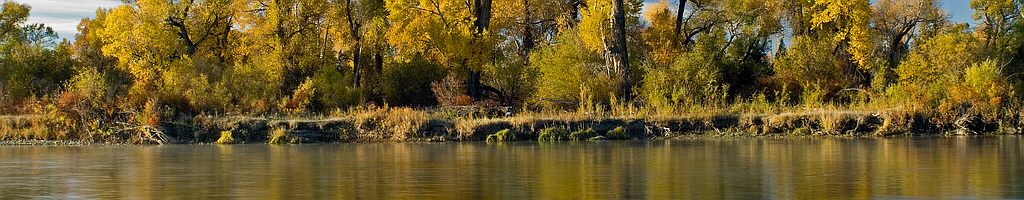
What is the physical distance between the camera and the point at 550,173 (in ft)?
42.4

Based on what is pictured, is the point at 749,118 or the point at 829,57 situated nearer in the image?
the point at 749,118

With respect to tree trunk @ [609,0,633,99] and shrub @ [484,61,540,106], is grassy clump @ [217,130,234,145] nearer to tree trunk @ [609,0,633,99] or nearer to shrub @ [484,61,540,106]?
shrub @ [484,61,540,106]

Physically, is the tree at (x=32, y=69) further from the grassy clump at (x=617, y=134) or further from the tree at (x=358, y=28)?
the grassy clump at (x=617, y=134)

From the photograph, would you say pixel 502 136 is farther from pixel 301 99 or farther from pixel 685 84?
pixel 301 99

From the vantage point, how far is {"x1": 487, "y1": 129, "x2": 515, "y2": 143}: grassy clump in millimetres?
24203

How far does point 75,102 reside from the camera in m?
26.9

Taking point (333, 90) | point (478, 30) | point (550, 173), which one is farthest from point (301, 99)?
point (550, 173)

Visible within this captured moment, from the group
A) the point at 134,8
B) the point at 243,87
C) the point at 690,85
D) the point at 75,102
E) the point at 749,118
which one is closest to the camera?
the point at 749,118

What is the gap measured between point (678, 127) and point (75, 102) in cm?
1627

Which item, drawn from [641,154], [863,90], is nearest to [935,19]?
[863,90]

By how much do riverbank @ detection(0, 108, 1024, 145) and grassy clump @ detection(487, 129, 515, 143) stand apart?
0.03 m

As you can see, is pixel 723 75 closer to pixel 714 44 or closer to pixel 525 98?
pixel 714 44

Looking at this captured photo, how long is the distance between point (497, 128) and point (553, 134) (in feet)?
5.68

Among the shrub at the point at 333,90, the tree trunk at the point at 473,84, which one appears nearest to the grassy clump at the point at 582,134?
the tree trunk at the point at 473,84
